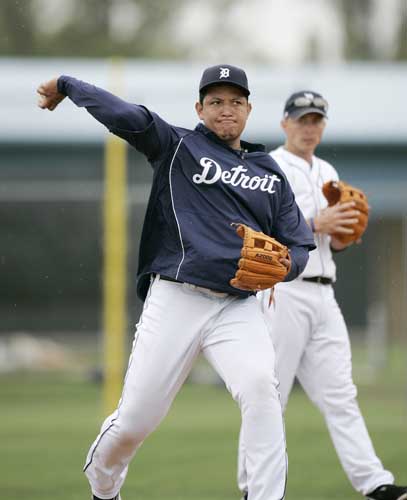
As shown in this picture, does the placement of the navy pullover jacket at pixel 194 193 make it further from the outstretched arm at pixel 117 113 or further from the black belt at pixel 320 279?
the black belt at pixel 320 279

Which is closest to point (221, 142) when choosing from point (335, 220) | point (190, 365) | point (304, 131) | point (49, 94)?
point (49, 94)

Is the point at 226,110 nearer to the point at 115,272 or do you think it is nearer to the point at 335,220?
the point at 335,220

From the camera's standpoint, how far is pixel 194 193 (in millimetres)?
5336

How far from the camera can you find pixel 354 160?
59.5 ft

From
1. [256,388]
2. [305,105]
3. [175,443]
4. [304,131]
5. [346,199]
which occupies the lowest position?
[175,443]

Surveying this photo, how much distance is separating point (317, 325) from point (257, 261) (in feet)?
5.57

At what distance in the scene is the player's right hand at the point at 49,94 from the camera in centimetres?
532

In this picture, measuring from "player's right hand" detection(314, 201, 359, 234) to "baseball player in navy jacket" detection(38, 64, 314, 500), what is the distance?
1255mm

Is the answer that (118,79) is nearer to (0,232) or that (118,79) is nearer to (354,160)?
(0,232)

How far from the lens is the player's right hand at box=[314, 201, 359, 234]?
6746mm

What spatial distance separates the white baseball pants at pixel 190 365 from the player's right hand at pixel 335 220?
4.69 feet

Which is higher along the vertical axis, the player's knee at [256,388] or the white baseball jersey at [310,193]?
the white baseball jersey at [310,193]

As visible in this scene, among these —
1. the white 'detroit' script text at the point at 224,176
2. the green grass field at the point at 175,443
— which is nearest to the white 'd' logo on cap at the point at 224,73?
the white 'detroit' script text at the point at 224,176

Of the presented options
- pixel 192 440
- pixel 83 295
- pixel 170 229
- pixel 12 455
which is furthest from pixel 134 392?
pixel 83 295
